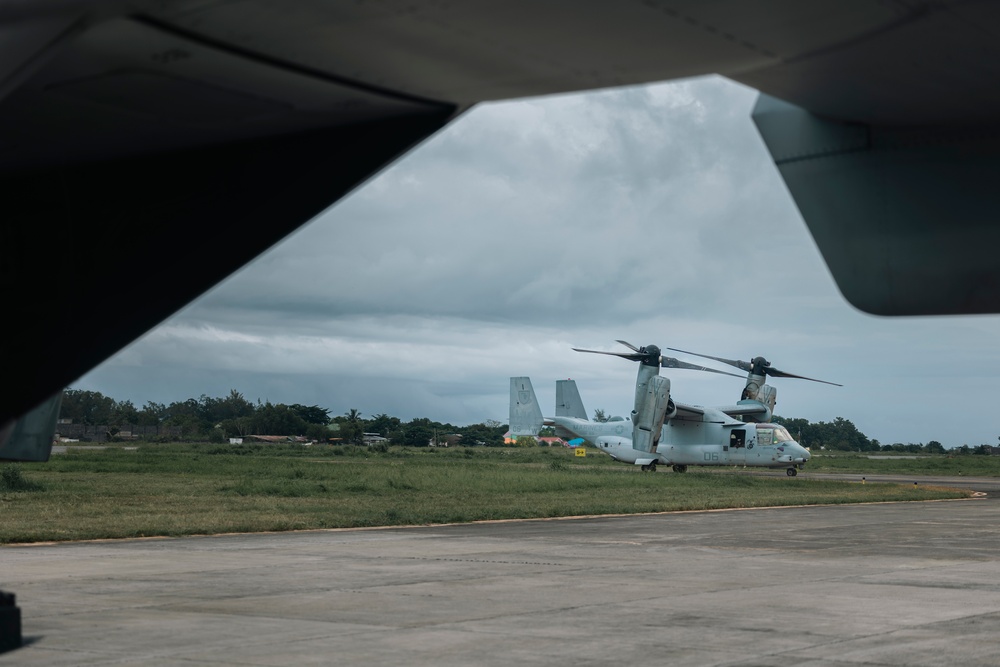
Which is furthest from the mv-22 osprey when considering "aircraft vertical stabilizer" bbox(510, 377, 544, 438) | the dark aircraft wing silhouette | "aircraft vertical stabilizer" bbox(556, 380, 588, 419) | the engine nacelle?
the dark aircraft wing silhouette

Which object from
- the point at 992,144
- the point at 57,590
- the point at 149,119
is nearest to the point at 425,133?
the point at 149,119

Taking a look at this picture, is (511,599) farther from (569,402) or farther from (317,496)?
(569,402)

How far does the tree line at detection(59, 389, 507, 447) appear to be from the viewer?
4631 inches

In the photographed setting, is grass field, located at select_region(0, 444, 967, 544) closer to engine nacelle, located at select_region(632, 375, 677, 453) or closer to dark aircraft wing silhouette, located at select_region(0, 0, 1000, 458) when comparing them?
engine nacelle, located at select_region(632, 375, 677, 453)

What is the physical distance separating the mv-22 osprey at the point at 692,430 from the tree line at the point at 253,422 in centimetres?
6982

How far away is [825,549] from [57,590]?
437 inches

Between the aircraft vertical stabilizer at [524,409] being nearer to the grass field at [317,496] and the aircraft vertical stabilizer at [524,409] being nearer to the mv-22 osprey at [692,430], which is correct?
the mv-22 osprey at [692,430]

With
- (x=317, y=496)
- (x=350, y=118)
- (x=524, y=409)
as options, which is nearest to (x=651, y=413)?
(x=317, y=496)

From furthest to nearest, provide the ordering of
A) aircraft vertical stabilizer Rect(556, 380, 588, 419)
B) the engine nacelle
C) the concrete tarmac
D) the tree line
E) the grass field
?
the tree line, aircraft vertical stabilizer Rect(556, 380, 588, 419), the engine nacelle, the grass field, the concrete tarmac

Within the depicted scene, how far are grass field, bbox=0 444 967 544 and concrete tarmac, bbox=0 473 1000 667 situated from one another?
1.97 meters

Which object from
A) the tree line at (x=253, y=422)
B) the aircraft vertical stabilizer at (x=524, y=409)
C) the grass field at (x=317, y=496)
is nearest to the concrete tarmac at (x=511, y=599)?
the grass field at (x=317, y=496)

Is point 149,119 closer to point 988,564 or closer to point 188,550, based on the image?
point 188,550

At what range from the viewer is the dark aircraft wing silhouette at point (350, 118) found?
408cm

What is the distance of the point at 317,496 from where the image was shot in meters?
28.0
